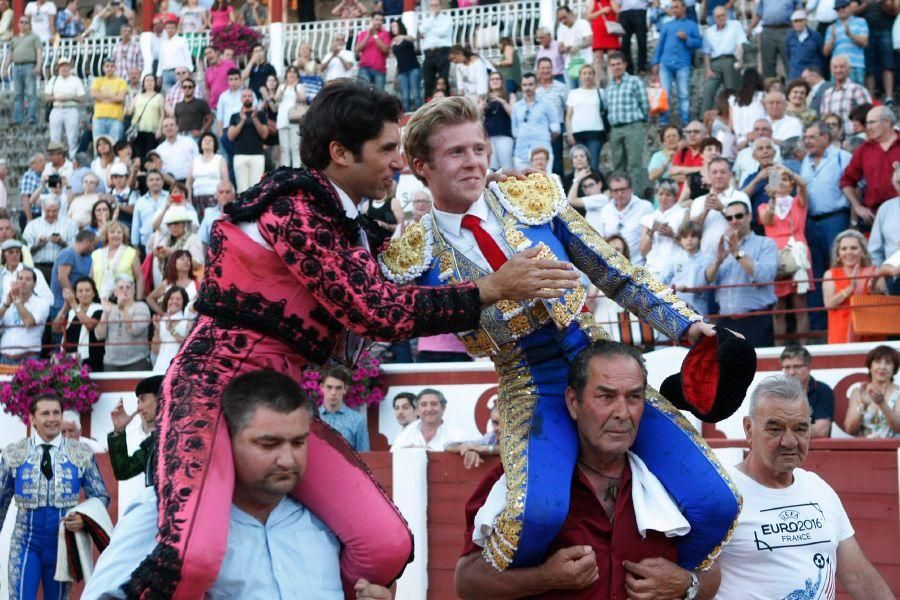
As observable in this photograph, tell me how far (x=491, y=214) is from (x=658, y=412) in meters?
0.74

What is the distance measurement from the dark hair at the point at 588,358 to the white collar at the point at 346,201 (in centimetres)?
77

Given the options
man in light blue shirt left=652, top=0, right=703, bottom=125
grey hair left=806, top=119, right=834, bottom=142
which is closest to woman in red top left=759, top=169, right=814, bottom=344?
grey hair left=806, top=119, right=834, bottom=142

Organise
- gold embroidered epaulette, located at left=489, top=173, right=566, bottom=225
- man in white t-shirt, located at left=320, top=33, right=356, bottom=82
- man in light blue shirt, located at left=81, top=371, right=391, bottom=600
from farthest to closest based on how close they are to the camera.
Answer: man in white t-shirt, located at left=320, top=33, right=356, bottom=82 → gold embroidered epaulette, located at left=489, top=173, right=566, bottom=225 → man in light blue shirt, located at left=81, top=371, right=391, bottom=600

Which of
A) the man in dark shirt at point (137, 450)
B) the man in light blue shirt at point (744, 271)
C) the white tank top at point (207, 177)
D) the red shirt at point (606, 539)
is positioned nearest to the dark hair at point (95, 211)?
the white tank top at point (207, 177)

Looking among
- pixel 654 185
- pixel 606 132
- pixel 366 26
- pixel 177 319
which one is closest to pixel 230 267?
pixel 177 319

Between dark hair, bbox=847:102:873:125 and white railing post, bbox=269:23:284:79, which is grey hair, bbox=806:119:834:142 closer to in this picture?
dark hair, bbox=847:102:873:125

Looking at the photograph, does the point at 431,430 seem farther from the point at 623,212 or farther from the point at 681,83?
the point at 681,83

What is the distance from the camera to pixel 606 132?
12195 mm

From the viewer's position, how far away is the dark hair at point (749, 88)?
35.6 ft

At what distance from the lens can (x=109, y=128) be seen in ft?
50.3

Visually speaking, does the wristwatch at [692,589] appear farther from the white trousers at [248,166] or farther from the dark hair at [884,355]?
the white trousers at [248,166]

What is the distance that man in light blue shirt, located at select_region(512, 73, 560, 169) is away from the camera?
476 inches

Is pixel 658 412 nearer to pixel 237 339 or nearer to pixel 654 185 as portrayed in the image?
pixel 237 339

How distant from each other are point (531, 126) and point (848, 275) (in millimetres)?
4281
